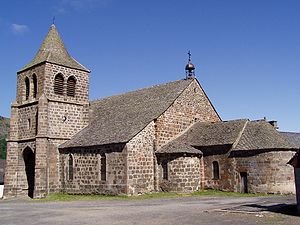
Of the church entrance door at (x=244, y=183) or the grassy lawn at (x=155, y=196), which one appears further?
the church entrance door at (x=244, y=183)

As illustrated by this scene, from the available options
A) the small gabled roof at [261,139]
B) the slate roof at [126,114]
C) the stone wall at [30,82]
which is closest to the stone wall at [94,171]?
the slate roof at [126,114]

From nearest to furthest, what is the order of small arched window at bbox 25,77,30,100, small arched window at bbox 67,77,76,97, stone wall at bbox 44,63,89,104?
1. stone wall at bbox 44,63,89,104
2. small arched window at bbox 25,77,30,100
3. small arched window at bbox 67,77,76,97

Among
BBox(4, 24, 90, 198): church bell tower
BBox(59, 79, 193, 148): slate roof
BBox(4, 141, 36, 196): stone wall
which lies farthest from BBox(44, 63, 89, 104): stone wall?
BBox(4, 141, 36, 196): stone wall

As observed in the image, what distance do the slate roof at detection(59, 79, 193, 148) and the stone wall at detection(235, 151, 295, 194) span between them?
30.2ft

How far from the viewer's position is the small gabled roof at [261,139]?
94.3ft

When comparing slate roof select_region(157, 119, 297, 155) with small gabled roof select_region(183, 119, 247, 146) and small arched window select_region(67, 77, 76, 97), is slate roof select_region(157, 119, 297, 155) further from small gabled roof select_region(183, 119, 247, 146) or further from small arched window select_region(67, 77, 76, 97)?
small arched window select_region(67, 77, 76, 97)

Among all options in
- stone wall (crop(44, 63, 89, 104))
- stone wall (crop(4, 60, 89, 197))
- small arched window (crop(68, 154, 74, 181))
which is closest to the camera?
stone wall (crop(4, 60, 89, 197))

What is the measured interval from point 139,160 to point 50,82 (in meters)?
11.8

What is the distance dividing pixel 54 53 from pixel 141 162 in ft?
47.9

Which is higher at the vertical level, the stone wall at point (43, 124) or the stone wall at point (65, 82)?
the stone wall at point (65, 82)

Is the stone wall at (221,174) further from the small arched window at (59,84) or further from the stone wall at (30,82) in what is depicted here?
the stone wall at (30,82)

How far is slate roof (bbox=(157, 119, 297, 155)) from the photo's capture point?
95.8ft

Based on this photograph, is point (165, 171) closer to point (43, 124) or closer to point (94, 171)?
point (94, 171)

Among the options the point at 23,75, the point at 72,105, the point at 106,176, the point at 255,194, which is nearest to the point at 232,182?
the point at 255,194
